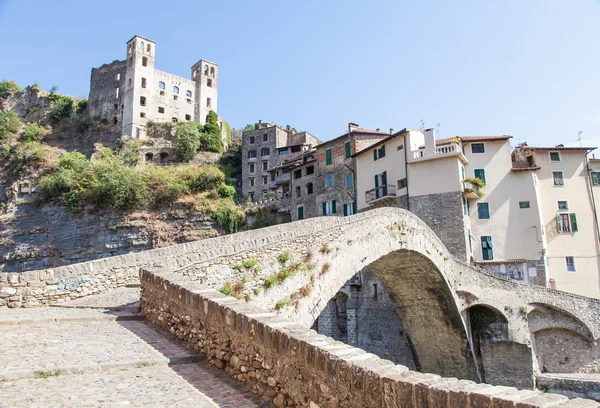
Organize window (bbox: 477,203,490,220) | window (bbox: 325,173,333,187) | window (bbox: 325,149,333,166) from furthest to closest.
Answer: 1. window (bbox: 325,149,333,166)
2. window (bbox: 325,173,333,187)
3. window (bbox: 477,203,490,220)

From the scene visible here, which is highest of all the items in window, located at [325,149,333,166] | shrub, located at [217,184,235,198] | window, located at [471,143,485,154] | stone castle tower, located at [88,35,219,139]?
stone castle tower, located at [88,35,219,139]

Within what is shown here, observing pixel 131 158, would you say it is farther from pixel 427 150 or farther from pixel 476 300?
pixel 476 300

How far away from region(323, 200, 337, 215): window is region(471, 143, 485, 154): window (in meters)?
11.1

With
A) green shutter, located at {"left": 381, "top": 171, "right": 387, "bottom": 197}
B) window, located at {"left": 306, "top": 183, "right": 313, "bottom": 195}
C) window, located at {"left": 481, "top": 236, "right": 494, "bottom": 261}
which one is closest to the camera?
window, located at {"left": 481, "top": 236, "right": 494, "bottom": 261}

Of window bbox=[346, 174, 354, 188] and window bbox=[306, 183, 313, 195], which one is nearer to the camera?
window bbox=[346, 174, 354, 188]

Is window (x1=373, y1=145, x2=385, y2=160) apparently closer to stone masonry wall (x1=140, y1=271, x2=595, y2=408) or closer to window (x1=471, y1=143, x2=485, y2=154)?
window (x1=471, y1=143, x2=485, y2=154)

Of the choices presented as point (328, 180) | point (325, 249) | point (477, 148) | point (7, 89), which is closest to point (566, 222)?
point (477, 148)

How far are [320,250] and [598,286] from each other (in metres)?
24.1

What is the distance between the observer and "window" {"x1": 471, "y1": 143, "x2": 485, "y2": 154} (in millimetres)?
28906

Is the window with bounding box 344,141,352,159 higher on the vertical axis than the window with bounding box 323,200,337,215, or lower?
higher

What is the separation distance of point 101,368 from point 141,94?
52.9 metres

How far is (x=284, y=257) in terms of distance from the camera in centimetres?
1105

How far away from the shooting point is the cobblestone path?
14.3ft

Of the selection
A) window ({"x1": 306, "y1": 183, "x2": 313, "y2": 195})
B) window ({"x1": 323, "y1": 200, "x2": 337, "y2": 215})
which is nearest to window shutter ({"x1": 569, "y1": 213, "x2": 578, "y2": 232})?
window ({"x1": 323, "y1": 200, "x2": 337, "y2": 215})
